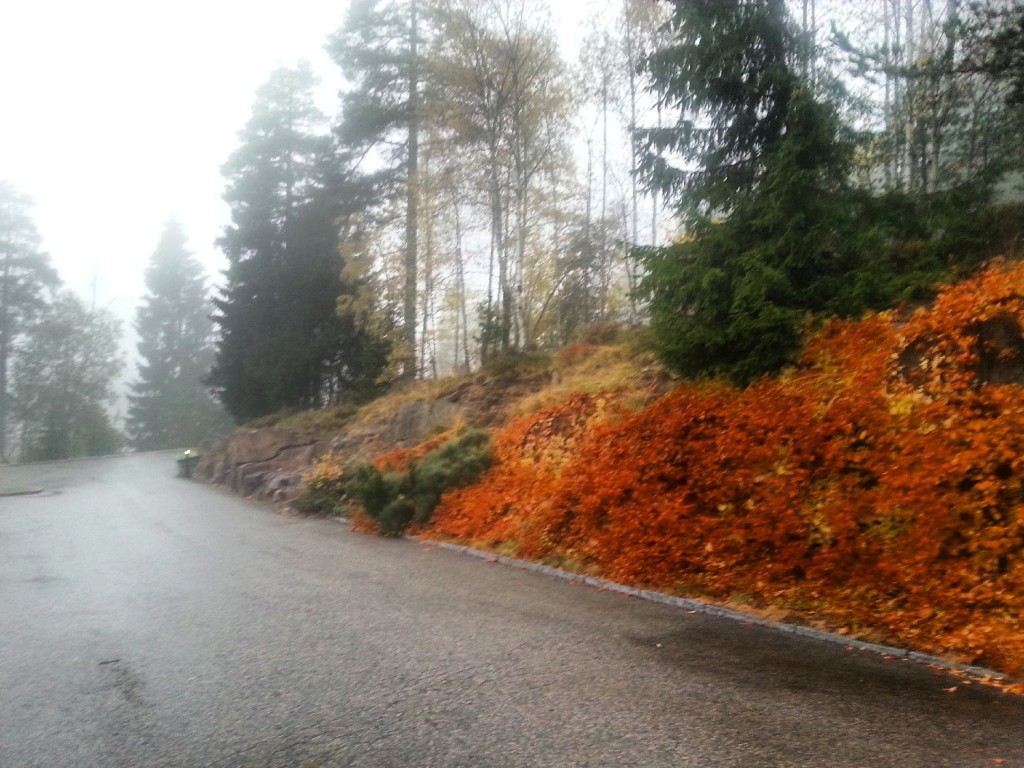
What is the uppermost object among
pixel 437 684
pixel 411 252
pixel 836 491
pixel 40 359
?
pixel 411 252

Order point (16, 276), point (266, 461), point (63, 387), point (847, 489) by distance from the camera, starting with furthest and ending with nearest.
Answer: point (63, 387), point (16, 276), point (266, 461), point (847, 489)

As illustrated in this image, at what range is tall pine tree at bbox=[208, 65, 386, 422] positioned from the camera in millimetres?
30828

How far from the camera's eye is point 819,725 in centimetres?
509

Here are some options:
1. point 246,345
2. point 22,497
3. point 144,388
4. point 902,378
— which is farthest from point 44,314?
point 902,378

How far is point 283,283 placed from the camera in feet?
105

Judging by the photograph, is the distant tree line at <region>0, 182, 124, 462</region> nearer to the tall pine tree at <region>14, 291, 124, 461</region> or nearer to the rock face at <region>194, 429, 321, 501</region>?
the tall pine tree at <region>14, 291, 124, 461</region>

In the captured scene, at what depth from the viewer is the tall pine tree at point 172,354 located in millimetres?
58000

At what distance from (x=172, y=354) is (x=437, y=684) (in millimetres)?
58109

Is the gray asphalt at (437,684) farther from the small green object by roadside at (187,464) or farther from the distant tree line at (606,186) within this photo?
the small green object by roadside at (187,464)

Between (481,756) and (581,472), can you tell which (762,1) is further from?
(481,756)

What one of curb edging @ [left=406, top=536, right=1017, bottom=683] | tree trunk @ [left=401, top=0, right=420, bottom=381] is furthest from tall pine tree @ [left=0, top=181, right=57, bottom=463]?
curb edging @ [left=406, top=536, right=1017, bottom=683]

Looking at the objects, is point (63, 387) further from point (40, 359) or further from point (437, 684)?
point (437, 684)

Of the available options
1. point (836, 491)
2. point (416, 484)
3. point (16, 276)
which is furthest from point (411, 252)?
point (16, 276)

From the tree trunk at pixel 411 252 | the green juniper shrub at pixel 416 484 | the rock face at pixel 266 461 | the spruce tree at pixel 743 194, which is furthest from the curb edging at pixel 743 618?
the tree trunk at pixel 411 252
